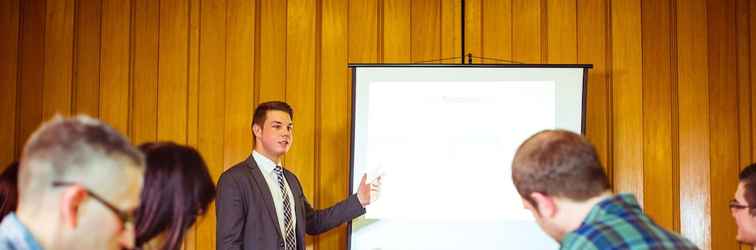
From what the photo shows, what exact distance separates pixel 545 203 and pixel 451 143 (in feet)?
7.93

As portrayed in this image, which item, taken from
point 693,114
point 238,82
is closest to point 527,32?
point 693,114

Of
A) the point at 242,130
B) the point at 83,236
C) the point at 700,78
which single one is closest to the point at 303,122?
the point at 242,130

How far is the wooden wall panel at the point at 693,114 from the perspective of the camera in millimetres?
4652

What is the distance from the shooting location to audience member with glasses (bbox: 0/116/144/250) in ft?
4.44

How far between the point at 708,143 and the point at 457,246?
5.48 feet

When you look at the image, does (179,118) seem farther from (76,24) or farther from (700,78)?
(700,78)

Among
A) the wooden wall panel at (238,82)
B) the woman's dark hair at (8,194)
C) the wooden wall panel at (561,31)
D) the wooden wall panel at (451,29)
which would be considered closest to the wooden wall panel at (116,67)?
the wooden wall panel at (238,82)

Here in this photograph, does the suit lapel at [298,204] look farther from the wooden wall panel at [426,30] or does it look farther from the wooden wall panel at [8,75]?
the wooden wall panel at [8,75]

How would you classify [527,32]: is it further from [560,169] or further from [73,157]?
[73,157]

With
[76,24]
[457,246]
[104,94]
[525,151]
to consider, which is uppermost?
[76,24]

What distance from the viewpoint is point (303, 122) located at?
15.9 ft

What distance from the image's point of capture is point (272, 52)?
488 centimetres

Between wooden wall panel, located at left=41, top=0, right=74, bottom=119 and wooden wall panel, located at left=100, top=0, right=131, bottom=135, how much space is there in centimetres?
21

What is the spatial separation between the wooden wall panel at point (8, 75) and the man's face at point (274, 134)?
179 cm
